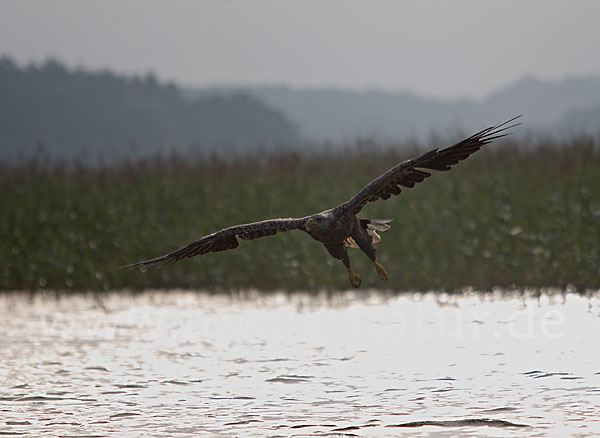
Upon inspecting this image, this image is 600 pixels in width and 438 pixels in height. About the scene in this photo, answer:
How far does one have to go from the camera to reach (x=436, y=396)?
8.95 metres

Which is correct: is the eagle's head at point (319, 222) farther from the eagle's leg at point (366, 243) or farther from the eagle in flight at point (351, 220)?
the eagle's leg at point (366, 243)

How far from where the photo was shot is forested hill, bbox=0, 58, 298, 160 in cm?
8650

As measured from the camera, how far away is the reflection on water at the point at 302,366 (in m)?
8.12

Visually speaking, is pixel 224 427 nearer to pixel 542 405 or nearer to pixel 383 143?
pixel 542 405

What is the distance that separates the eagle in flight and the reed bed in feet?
21.9

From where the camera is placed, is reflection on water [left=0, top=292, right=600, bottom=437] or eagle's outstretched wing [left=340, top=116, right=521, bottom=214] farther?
eagle's outstretched wing [left=340, top=116, right=521, bottom=214]

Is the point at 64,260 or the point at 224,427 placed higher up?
the point at 64,260

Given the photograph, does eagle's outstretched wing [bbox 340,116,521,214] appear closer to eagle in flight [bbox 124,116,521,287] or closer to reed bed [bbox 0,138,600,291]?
eagle in flight [bbox 124,116,521,287]

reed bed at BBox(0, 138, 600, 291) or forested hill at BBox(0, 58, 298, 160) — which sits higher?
forested hill at BBox(0, 58, 298, 160)

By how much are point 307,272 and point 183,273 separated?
240 centimetres

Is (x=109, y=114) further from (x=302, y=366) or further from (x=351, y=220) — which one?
(x=351, y=220)

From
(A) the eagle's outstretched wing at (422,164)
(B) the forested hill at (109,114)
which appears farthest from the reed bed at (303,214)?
(B) the forested hill at (109,114)

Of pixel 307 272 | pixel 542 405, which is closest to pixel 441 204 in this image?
pixel 307 272

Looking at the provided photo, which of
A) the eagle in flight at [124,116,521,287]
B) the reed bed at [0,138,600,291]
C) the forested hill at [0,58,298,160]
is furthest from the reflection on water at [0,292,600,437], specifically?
the forested hill at [0,58,298,160]
